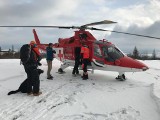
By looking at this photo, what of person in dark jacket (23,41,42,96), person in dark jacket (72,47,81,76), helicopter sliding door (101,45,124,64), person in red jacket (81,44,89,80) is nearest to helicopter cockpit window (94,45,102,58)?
helicopter sliding door (101,45,124,64)

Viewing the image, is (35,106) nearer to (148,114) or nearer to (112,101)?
(112,101)

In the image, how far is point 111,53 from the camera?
Result: 11203mm

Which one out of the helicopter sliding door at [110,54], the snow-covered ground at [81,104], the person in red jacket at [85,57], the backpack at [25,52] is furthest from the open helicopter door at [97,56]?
the backpack at [25,52]

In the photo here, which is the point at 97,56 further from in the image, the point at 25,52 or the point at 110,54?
the point at 25,52

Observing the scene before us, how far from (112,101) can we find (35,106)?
2550 millimetres

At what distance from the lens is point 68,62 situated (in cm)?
Answer: 1308

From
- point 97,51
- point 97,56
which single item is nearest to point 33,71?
point 97,56

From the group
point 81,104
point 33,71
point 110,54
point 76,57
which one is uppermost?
point 110,54

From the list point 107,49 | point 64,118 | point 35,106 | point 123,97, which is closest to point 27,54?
point 35,106

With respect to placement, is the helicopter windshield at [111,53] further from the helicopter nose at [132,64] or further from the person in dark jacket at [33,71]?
the person in dark jacket at [33,71]

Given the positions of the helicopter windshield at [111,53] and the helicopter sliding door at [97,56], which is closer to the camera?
the helicopter windshield at [111,53]

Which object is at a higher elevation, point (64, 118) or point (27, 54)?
point (27, 54)

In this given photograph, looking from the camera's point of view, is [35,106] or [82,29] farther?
[82,29]

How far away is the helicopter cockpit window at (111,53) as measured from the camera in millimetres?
11085
